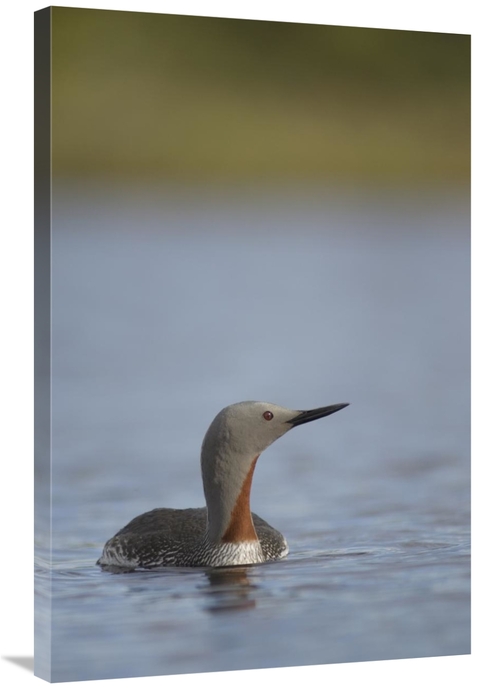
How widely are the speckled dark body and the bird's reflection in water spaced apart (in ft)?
0.20

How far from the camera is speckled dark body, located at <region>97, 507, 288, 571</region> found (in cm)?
847

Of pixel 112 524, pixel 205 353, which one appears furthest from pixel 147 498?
pixel 205 353

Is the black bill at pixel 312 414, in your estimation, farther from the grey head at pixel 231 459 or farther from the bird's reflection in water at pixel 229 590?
the bird's reflection in water at pixel 229 590

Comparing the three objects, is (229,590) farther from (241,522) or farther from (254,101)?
(254,101)

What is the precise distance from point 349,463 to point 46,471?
1.58m

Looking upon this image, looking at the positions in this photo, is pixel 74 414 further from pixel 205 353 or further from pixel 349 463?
pixel 349 463

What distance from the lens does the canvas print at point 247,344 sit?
27.4 feet

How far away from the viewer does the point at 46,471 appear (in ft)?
27.3
